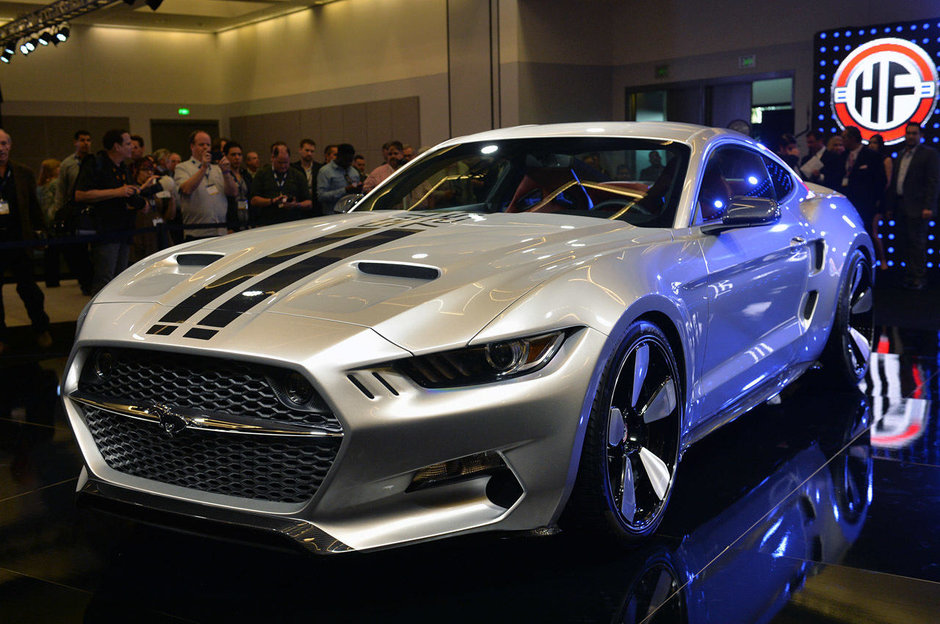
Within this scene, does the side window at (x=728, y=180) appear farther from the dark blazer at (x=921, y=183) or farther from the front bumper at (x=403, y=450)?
the dark blazer at (x=921, y=183)

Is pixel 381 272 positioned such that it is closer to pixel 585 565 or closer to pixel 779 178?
pixel 585 565

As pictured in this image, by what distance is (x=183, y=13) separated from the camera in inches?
769

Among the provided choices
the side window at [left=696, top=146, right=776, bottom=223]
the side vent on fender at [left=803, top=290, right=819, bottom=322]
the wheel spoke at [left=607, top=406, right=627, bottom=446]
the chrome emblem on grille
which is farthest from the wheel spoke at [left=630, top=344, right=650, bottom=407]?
the side vent on fender at [left=803, top=290, right=819, bottom=322]

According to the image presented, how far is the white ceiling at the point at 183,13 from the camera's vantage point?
18234 mm

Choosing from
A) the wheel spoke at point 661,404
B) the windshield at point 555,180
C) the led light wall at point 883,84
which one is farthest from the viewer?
the led light wall at point 883,84

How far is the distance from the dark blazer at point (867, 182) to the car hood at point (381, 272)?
8.81 meters

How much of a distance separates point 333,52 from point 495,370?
16850 millimetres

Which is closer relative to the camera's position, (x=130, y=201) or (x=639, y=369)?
(x=639, y=369)

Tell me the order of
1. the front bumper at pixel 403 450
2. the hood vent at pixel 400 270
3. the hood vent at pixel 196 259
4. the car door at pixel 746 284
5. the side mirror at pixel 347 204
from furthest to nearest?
the side mirror at pixel 347 204 < the car door at pixel 746 284 < the hood vent at pixel 196 259 < the hood vent at pixel 400 270 < the front bumper at pixel 403 450

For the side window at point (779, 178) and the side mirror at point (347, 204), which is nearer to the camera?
the side mirror at point (347, 204)

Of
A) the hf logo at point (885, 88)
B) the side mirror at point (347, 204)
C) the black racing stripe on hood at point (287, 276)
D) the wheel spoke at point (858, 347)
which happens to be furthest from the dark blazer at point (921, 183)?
the black racing stripe on hood at point (287, 276)

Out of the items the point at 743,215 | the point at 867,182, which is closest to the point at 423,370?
the point at 743,215

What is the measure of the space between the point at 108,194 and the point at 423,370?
6.55 m

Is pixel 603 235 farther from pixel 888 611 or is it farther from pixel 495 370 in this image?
pixel 888 611
